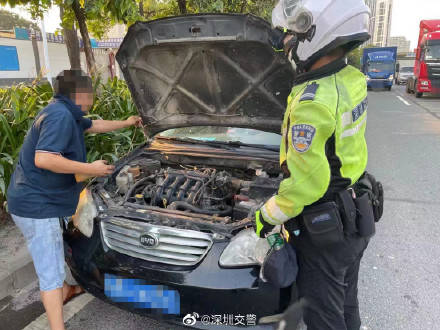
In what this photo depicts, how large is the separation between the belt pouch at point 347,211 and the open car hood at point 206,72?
131cm

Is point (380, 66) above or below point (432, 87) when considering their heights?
above

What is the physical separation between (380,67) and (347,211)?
88.5 feet

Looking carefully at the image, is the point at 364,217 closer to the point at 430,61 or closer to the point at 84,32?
the point at 84,32

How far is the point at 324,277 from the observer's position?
5.65ft

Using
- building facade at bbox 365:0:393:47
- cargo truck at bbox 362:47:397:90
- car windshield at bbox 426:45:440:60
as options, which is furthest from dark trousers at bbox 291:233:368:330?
building facade at bbox 365:0:393:47

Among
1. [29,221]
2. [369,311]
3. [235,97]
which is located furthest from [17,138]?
[369,311]

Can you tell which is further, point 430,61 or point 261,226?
point 430,61

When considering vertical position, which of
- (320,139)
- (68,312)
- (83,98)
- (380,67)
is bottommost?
(68,312)

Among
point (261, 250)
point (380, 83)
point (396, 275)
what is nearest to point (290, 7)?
point (261, 250)

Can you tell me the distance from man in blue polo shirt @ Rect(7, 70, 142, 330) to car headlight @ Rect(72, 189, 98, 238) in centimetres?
13

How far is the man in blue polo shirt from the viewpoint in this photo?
6.82 ft

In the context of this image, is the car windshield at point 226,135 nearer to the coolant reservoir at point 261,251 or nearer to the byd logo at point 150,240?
the coolant reservoir at point 261,251

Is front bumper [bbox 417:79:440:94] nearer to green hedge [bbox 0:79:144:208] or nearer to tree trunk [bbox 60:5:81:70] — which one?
green hedge [bbox 0:79:144:208]

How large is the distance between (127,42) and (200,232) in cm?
177
